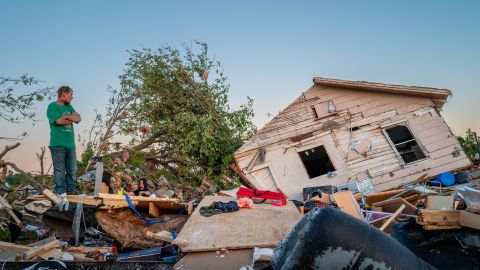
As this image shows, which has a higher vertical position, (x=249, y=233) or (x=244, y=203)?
(x=244, y=203)

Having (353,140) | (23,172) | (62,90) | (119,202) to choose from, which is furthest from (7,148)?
(353,140)

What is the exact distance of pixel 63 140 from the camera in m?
5.91

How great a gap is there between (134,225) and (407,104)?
1161 centimetres

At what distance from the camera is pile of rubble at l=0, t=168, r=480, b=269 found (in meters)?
1.54

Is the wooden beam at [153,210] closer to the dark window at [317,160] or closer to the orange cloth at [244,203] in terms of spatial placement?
the orange cloth at [244,203]

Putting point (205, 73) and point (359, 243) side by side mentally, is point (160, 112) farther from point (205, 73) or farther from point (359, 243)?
point (359, 243)

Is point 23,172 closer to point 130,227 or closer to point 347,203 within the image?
point 130,227

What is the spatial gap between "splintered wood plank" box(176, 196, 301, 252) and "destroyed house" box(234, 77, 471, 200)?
8160 millimetres

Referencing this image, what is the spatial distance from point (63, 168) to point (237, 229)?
153 inches

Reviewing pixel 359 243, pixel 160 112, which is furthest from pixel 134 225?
pixel 160 112

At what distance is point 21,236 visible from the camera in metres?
7.22

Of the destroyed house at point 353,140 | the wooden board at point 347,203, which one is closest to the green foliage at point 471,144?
the destroyed house at point 353,140

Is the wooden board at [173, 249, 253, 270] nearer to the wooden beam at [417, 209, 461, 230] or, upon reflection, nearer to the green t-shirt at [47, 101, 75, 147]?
the wooden beam at [417, 209, 461, 230]

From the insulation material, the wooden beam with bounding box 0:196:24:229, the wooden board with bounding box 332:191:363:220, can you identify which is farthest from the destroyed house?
the wooden beam with bounding box 0:196:24:229
